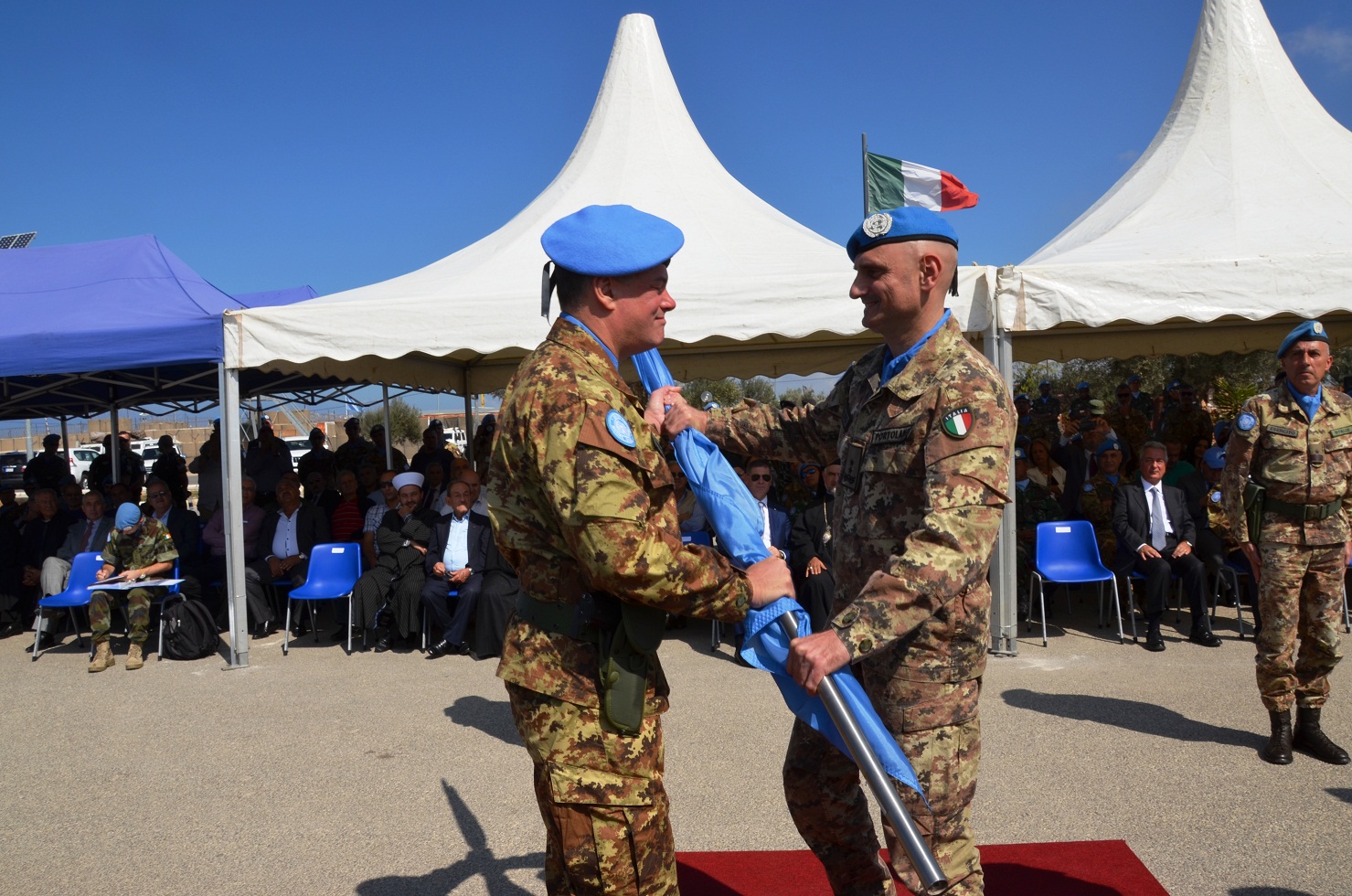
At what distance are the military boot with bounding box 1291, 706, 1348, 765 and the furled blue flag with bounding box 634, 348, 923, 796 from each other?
11.7ft

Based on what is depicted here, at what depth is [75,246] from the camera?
1089 centimetres

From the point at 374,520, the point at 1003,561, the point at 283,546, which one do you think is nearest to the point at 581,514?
the point at 1003,561

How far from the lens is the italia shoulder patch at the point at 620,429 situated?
2.00m

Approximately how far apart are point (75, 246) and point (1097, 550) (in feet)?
36.0

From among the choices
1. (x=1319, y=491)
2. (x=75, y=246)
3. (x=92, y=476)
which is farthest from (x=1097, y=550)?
(x=92, y=476)

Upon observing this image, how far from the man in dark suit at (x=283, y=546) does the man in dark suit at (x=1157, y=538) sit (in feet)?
22.2

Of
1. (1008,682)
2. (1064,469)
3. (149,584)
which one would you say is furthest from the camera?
(1064,469)

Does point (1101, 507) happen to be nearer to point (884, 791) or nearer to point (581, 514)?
point (884, 791)

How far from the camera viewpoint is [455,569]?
26.3ft

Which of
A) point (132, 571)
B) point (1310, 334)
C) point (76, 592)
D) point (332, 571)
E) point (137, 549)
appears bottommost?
point (76, 592)

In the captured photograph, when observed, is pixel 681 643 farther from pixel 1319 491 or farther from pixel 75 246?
pixel 75 246

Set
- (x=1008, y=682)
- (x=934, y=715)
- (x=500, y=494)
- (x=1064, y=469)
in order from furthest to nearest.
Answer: (x=1064, y=469) < (x=1008, y=682) < (x=934, y=715) < (x=500, y=494)

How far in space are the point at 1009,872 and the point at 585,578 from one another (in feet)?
8.19

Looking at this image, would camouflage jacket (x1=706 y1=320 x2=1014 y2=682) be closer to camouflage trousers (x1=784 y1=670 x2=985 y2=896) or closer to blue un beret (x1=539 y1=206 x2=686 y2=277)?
camouflage trousers (x1=784 y1=670 x2=985 y2=896)
